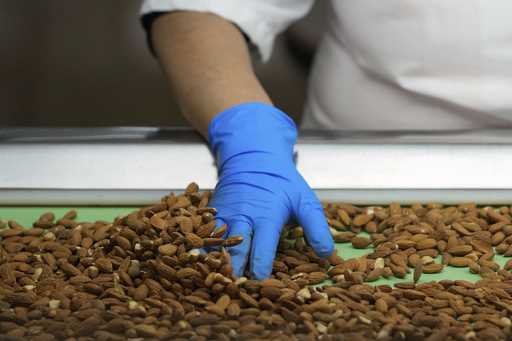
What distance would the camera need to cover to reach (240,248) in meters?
1.15

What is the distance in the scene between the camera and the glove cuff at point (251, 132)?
1.36 m

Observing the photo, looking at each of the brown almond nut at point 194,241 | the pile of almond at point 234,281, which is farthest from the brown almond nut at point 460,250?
the brown almond nut at point 194,241

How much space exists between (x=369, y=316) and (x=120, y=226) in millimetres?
407

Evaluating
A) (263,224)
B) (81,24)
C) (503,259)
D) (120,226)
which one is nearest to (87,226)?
(120,226)

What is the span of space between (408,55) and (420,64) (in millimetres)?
31

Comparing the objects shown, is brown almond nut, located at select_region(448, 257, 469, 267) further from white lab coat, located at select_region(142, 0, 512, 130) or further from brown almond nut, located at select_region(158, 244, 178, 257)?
white lab coat, located at select_region(142, 0, 512, 130)

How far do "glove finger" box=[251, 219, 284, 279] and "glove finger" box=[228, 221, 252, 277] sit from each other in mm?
10

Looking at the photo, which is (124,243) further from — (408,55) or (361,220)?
(408,55)

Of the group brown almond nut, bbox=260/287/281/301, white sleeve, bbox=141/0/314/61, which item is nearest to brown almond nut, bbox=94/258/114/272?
brown almond nut, bbox=260/287/281/301

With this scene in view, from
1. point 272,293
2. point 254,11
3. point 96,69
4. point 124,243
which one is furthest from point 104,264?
point 96,69

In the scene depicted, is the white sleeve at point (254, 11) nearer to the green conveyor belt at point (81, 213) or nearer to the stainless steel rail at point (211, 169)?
the stainless steel rail at point (211, 169)

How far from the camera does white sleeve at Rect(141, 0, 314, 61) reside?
5.48 feet

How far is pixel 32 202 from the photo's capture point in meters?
1.36

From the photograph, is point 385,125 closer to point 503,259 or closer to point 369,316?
point 503,259
